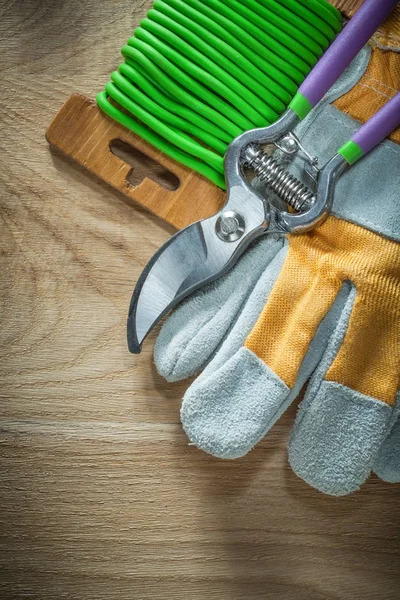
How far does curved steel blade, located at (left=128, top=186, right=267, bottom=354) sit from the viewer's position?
1.75 ft

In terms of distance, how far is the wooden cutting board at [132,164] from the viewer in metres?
0.58

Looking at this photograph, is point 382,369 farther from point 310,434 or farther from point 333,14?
point 333,14

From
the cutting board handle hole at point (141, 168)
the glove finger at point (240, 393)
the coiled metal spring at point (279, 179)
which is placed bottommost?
the glove finger at point (240, 393)

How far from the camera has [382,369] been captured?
1.74 ft

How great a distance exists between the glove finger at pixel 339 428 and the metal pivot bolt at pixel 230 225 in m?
0.11

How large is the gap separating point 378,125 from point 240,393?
259mm

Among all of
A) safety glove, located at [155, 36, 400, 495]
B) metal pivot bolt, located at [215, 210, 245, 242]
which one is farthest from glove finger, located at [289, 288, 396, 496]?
metal pivot bolt, located at [215, 210, 245, 242]

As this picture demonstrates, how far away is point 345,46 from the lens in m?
0.54

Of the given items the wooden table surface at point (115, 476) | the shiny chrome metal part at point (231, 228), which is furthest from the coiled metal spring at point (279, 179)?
the wooden table surface at point (115, 476)

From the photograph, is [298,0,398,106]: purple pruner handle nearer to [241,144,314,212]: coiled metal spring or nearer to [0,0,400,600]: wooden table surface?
[241,144,314,212]: coiled metal spring

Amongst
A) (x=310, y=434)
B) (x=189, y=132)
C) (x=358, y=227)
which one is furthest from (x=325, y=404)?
(x=189, y=132)

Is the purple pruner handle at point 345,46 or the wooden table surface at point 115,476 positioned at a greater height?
the purple pruner handle at point 345,46

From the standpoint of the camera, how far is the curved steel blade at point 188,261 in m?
0.53

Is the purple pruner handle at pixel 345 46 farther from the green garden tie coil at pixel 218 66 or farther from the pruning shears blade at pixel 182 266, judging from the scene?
the pruning shears blade at pixel 182 266
